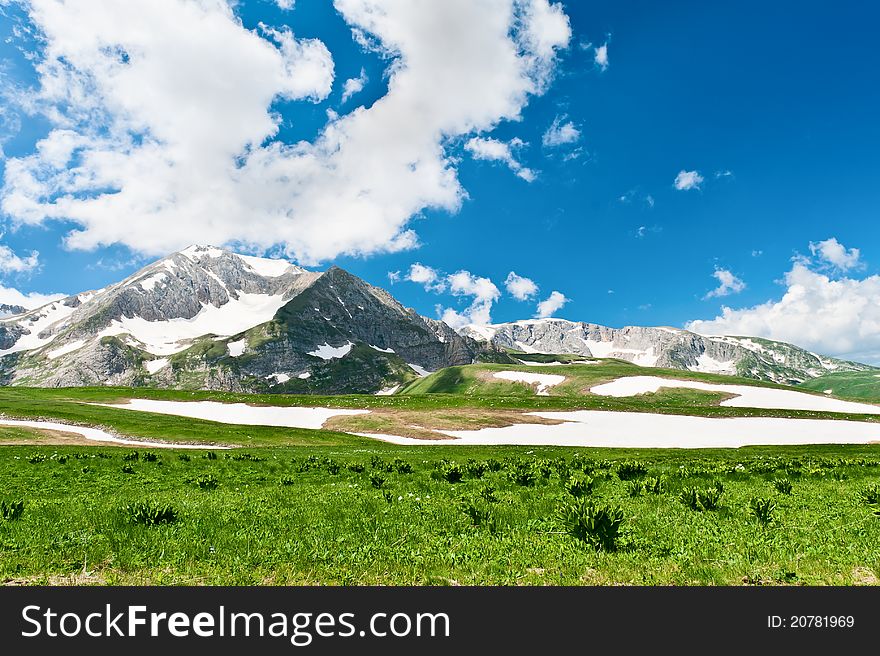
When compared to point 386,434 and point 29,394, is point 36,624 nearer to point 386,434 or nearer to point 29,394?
point 386,434

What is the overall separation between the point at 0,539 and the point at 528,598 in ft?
37.8

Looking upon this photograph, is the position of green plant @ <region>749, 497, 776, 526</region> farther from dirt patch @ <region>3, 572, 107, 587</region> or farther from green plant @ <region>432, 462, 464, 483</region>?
dirt patch @ <region>3, 572, 107, 587</region>

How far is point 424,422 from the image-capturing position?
81.4m

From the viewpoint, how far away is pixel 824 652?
5.82 meters

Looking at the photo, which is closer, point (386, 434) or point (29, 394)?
point (386, 434)

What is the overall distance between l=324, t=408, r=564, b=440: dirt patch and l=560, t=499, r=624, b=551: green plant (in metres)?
61.3

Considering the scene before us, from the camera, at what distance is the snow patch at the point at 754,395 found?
140m

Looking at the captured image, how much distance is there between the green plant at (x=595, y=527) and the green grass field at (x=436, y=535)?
123 mm

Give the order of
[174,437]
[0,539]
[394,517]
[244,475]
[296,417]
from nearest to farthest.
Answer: [0,539]
[394,517]
[244,475]
[174,437]
[296,417]

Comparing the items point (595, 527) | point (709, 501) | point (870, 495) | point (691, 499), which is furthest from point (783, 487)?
point (595, 527)

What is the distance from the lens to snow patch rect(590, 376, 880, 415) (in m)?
140

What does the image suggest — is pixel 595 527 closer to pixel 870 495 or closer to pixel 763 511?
pixel 763 511

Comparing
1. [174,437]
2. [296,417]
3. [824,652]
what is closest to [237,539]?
[824,652]

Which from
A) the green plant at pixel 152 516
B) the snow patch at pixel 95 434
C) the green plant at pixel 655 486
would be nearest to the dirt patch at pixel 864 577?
the green plant at pixel 655 486
